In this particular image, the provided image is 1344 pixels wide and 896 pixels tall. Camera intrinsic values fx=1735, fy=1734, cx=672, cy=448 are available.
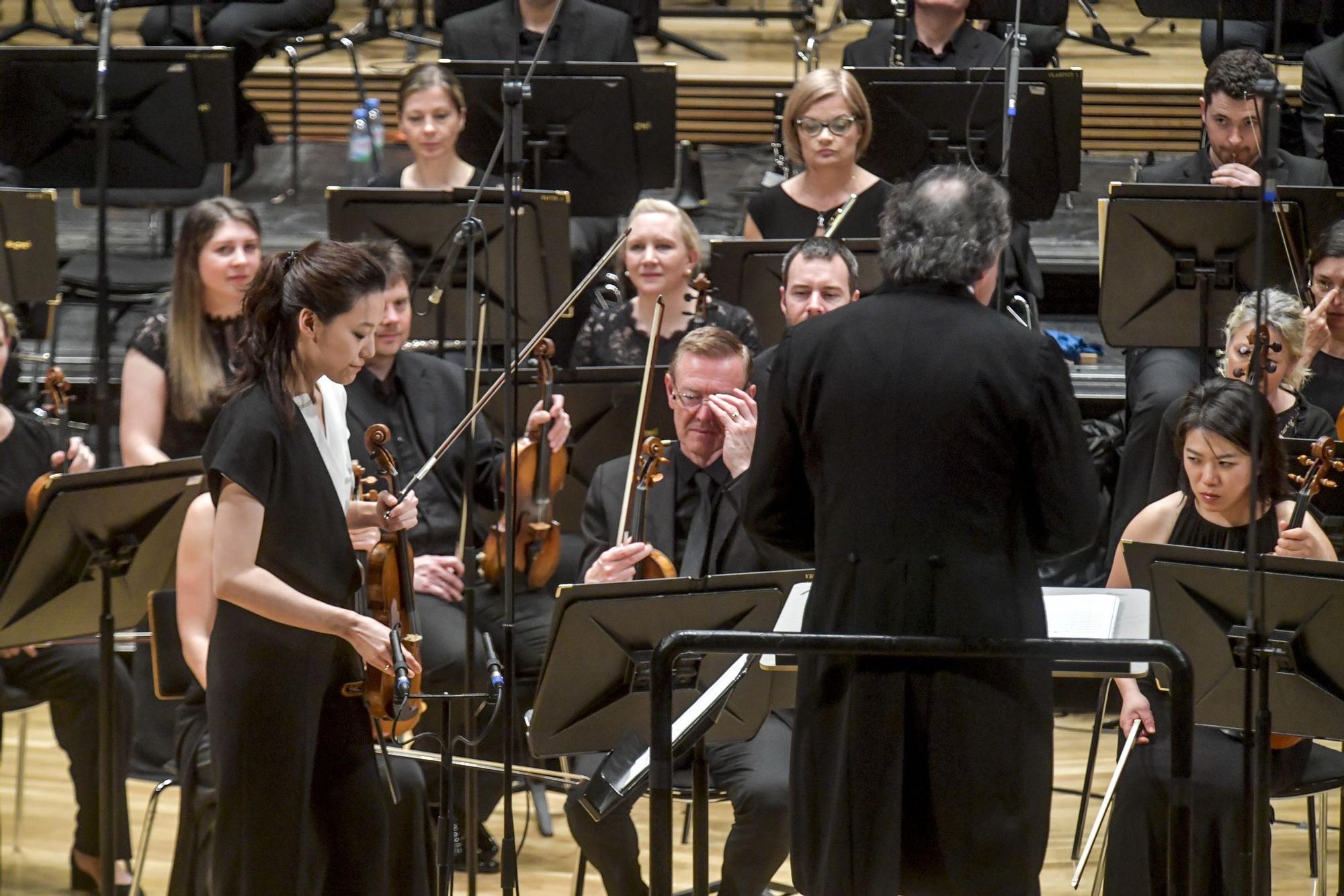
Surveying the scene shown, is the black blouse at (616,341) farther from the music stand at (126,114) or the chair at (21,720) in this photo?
the chair at (21,720)

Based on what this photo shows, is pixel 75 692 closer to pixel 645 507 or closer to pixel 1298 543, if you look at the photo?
pixel 645 507

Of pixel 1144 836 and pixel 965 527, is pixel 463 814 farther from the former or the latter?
pixel 965 527

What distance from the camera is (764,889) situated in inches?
145

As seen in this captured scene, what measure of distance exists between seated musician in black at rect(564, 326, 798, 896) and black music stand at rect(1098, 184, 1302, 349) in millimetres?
1012

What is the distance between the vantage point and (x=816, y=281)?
3.96m

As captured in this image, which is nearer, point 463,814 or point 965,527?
point 965,527

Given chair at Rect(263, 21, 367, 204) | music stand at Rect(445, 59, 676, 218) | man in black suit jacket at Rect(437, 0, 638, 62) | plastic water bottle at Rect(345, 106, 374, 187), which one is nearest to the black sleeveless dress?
music stand at Rect(445, 59, 676, 218)

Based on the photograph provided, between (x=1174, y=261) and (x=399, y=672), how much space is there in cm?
232

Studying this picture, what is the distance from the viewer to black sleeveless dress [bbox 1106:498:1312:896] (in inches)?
128

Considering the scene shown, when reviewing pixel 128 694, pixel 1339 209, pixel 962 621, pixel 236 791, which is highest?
pixel 1339 209

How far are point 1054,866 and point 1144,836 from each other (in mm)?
794

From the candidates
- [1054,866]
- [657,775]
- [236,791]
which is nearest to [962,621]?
[657,775]

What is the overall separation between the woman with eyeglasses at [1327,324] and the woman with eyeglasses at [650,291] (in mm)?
1342

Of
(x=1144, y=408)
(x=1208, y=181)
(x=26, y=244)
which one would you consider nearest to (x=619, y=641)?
(x=1144, y=408)
